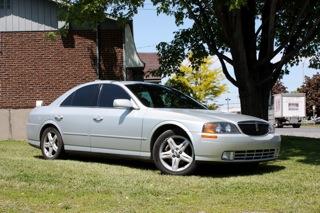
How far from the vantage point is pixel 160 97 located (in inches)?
386

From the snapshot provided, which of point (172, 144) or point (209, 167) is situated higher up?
point (172, 144)

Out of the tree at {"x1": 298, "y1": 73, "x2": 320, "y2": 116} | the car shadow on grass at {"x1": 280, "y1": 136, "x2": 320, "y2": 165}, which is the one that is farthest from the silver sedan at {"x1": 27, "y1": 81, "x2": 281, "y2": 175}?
the tree at {"x1": 298, "y1": 73, "x2": 320, "y2": 116}

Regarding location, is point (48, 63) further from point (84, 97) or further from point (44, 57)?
point (84, 97)

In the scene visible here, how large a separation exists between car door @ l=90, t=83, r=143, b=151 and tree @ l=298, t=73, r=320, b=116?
61771 millimetres

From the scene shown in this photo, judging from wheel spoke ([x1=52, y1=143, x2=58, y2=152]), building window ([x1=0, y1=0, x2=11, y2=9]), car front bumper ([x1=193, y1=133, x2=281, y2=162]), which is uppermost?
A: building window ([x1=0, y1=0, x2=11, y2=9])

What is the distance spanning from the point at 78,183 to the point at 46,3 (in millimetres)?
13652

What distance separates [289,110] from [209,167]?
43668 millimetres

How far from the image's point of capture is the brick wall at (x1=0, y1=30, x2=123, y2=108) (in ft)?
64.8

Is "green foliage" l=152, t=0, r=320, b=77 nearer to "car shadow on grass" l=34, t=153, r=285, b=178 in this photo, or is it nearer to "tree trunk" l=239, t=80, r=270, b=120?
"tree trunk" l=239, t=80, r=270, b=120

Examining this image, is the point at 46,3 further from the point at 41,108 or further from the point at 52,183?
the point at 52,183

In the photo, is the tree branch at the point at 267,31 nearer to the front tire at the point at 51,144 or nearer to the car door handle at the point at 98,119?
the car door handle at the point at 98,119

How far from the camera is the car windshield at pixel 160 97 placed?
9.56 metres

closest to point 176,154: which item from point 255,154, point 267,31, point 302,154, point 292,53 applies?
point 255,154

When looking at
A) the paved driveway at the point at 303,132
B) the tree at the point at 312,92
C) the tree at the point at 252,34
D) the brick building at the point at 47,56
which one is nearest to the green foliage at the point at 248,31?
the tree at the point at 252,34
